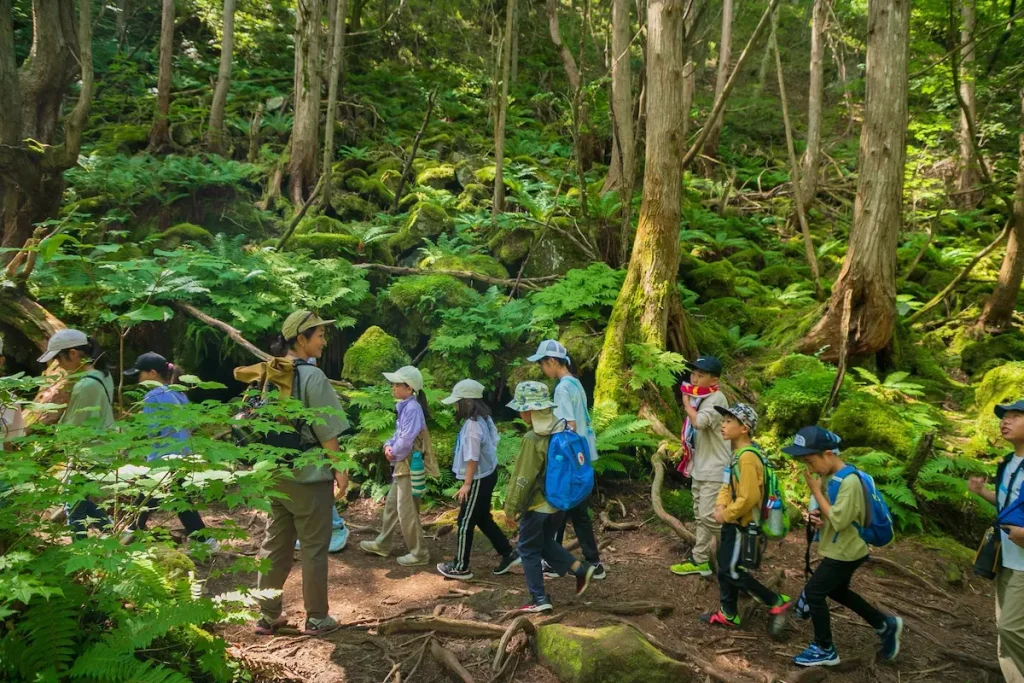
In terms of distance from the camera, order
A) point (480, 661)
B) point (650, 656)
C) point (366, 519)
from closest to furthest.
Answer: point (650, 656), point (480, 661), point (366, 519)

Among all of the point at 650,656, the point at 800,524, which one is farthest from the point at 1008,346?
the point at 650,656

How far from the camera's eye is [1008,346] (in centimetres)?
1011

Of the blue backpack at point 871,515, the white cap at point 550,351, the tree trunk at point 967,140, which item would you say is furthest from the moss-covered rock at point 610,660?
the tree trunk at point 967,140

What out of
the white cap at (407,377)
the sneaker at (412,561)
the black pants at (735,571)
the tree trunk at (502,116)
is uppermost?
the tree trunk at (502,116)

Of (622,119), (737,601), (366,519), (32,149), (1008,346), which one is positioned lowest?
(366,519)

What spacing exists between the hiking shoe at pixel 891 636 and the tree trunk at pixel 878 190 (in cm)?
539

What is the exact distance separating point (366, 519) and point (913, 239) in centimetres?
1289

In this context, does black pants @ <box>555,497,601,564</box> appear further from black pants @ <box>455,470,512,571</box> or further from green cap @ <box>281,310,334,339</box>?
green cap @ <box>281,310,334,339</box>

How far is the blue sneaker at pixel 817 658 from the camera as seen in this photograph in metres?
4.38

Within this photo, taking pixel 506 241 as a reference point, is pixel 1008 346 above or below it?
below

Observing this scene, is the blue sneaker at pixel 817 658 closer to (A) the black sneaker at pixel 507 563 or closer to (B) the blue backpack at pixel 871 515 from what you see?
(B) the blue backpack at pixel 871 515

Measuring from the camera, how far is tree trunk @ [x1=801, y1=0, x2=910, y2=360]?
8805 mm

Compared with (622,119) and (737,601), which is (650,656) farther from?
(622,119)

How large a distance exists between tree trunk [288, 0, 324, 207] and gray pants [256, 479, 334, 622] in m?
10.0
